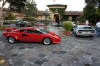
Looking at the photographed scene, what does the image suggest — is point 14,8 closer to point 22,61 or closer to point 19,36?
point 19,36

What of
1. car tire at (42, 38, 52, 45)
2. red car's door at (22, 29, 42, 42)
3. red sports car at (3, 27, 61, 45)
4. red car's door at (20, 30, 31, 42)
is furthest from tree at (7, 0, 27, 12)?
car tire at (42, 38, 52, 45)

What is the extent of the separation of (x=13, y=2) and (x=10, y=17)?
26.7 m

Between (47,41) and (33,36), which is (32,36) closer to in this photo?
(33,36)

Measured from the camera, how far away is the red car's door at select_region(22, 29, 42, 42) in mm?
8945

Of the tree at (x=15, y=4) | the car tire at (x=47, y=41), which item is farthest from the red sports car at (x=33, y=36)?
the tree at (x=15, y=4)

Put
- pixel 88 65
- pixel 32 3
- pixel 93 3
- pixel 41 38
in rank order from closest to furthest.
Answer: pixel 88 65
pixel 41 38
pixel 93 3
pixel 32 3

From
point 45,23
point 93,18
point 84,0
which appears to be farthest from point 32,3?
point 45,23

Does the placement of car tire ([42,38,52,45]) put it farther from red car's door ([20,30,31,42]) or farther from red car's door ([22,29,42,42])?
red car's door ([20,30,31,42])

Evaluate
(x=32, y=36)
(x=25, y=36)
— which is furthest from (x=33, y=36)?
(x=25, y=36)

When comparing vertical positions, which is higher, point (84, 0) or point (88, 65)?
point (84, 0)

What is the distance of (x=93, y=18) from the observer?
94.5ft

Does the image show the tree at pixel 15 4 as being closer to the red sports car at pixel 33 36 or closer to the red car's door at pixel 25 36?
the red sports car at pixel 33 36

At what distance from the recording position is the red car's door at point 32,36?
895 cm

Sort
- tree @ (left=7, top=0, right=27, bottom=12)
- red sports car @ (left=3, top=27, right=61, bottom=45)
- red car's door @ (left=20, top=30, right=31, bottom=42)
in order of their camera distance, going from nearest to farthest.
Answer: red sports car @ (left=3, top=27, right=61, bottom=45)
red car's door @ (left=20, top=30, right=31, bottom=42)
tree @ (left=7, top=0, right=27, bottom=12)
